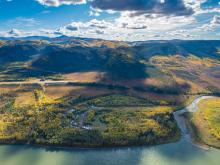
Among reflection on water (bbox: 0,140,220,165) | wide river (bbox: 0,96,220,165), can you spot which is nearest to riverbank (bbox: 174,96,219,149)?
wide river (bbox: 0,96,220,165)

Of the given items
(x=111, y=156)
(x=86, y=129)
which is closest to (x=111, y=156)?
(x=111, y=156)

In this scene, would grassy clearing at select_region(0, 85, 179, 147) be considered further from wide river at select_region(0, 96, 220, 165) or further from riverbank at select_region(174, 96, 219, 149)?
riverbank at select_region(174, 96, 219, 149)

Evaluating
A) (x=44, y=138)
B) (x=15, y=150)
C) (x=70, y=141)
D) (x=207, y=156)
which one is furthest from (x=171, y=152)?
(x=15, y=150)

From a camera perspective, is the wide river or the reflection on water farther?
the wide river

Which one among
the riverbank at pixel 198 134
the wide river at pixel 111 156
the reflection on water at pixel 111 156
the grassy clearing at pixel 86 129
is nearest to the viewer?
the reflection on water at pixel 111 156

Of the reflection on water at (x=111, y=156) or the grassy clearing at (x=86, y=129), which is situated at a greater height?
the grassy clearing at (x=86, y=129)

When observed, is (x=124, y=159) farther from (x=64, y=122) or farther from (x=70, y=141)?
(x=64, y=122)

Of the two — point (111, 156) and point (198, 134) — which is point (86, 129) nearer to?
point (111, 156)

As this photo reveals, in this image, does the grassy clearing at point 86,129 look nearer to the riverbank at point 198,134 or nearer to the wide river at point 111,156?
the wide river at point 111,156

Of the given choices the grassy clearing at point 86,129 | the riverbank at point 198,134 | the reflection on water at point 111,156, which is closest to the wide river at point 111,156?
the reflection on water at point 111,156
